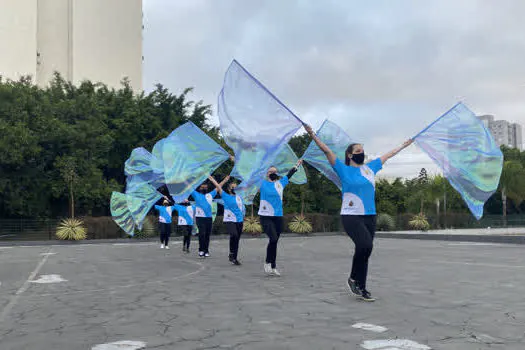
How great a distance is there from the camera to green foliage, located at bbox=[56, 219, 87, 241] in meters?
25.2

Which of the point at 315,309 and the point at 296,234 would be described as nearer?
the point at 315,309

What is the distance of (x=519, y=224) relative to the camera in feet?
133

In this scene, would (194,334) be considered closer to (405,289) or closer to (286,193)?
(405,289)

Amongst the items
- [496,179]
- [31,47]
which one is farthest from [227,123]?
[31,47]

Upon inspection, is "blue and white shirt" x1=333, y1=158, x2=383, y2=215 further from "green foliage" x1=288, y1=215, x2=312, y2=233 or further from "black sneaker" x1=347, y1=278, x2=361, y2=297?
"green foliage" x1=288, y1=215, x2=312, y2=233

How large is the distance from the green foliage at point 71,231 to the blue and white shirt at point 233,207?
1544cm

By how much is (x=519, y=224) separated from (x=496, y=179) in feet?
120

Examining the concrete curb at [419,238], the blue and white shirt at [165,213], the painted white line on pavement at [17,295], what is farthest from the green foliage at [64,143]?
the painted white line on pavement at [17,295]

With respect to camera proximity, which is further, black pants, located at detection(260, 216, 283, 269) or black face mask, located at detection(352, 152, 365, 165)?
black pants, located at detection(260, 216, 283, 269)

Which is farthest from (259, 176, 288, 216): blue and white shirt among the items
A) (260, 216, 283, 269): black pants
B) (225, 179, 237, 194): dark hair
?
(225, 179, 237, 194): dark hair

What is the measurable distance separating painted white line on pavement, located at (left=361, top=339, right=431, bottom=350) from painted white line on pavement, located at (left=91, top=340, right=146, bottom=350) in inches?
74.8

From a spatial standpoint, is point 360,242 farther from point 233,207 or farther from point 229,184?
point 229,184

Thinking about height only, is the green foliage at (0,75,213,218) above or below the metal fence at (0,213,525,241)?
above

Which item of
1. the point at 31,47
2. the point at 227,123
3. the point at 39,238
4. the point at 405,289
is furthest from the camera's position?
the point at 31,47
